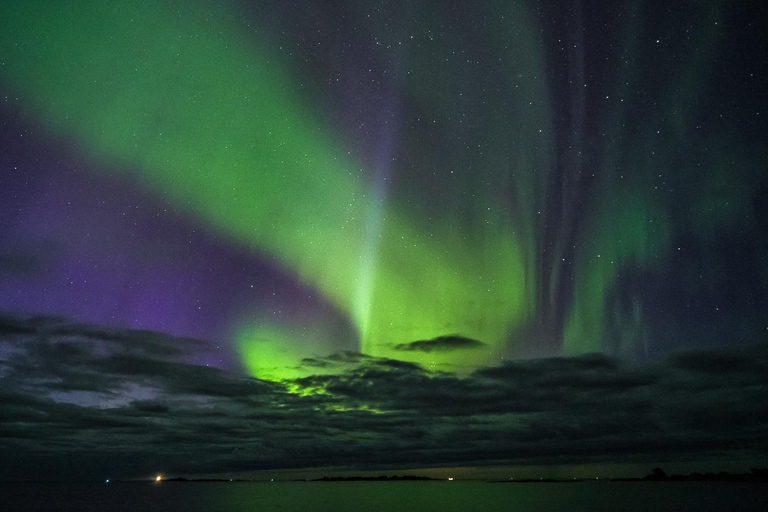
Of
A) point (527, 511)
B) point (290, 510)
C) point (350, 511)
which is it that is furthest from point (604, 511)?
point (290, 510)

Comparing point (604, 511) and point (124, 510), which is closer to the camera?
point (604, 511)

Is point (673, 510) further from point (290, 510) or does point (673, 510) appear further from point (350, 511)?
point (290, 510)

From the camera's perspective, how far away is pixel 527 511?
114250 mm

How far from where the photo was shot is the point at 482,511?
375 ft

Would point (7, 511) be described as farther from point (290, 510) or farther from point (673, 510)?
point (673, 510)

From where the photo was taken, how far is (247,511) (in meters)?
117

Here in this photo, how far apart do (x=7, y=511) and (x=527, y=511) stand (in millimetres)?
105065

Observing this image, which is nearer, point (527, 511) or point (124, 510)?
point (527, 511)

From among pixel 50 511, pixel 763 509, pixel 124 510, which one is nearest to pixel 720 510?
pixel 763 509

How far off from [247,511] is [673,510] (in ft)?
291

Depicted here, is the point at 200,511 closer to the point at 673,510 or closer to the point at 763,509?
the point at 673,510

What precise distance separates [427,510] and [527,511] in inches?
792

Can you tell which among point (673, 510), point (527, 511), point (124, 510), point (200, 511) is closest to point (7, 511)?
point (124, 510)

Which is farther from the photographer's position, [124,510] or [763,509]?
[124,510]
